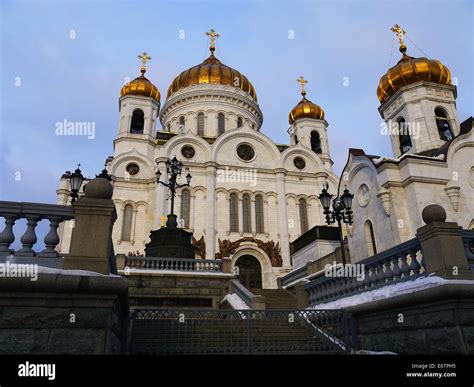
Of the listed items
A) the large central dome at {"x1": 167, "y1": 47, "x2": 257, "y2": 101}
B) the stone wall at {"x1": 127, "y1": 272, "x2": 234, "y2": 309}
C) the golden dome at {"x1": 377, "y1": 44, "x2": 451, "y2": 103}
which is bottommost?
the stone wall at {"x1": 127, "y1": 272, "x2": 234, "y2": 309}

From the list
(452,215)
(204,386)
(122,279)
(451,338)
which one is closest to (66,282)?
(122,279)

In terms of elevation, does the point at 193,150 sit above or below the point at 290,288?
above

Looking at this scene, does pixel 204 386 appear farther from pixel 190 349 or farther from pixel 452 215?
pixel 452 215

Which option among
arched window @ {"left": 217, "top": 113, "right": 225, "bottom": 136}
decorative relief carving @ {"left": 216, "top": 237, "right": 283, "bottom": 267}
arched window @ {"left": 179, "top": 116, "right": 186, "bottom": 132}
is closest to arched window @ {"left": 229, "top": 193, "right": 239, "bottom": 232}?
decorative relief carving @ {"left": 216, "top": 237, "right": 283, "bottom": 267}

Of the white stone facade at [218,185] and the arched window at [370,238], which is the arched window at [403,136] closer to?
the arched window at [370,238]

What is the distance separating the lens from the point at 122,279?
4484 millimetres

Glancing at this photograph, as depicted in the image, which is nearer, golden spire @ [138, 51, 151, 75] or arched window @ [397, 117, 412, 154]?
arched window @ [397, 117, 412, 154]

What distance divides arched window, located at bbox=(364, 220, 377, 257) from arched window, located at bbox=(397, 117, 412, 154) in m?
6.91

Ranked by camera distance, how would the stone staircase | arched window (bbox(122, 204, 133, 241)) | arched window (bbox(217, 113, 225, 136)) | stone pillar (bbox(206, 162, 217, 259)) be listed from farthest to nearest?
arched window (bbox(217, 113, 225, 136)) < arched window (bbox(122, 204, 133, 241)) < stone pillar (bbox(206, 162, 217, 259)) < the stone staircase

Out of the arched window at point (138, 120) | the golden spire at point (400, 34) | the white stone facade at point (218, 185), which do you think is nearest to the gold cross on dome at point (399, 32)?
the golden spire at point (400, 34)

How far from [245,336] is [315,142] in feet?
106

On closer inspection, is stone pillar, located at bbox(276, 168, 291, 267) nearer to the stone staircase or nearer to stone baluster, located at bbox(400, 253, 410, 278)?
the stone staircase

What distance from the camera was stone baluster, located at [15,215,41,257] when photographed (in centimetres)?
486

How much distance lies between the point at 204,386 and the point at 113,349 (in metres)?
1.68
